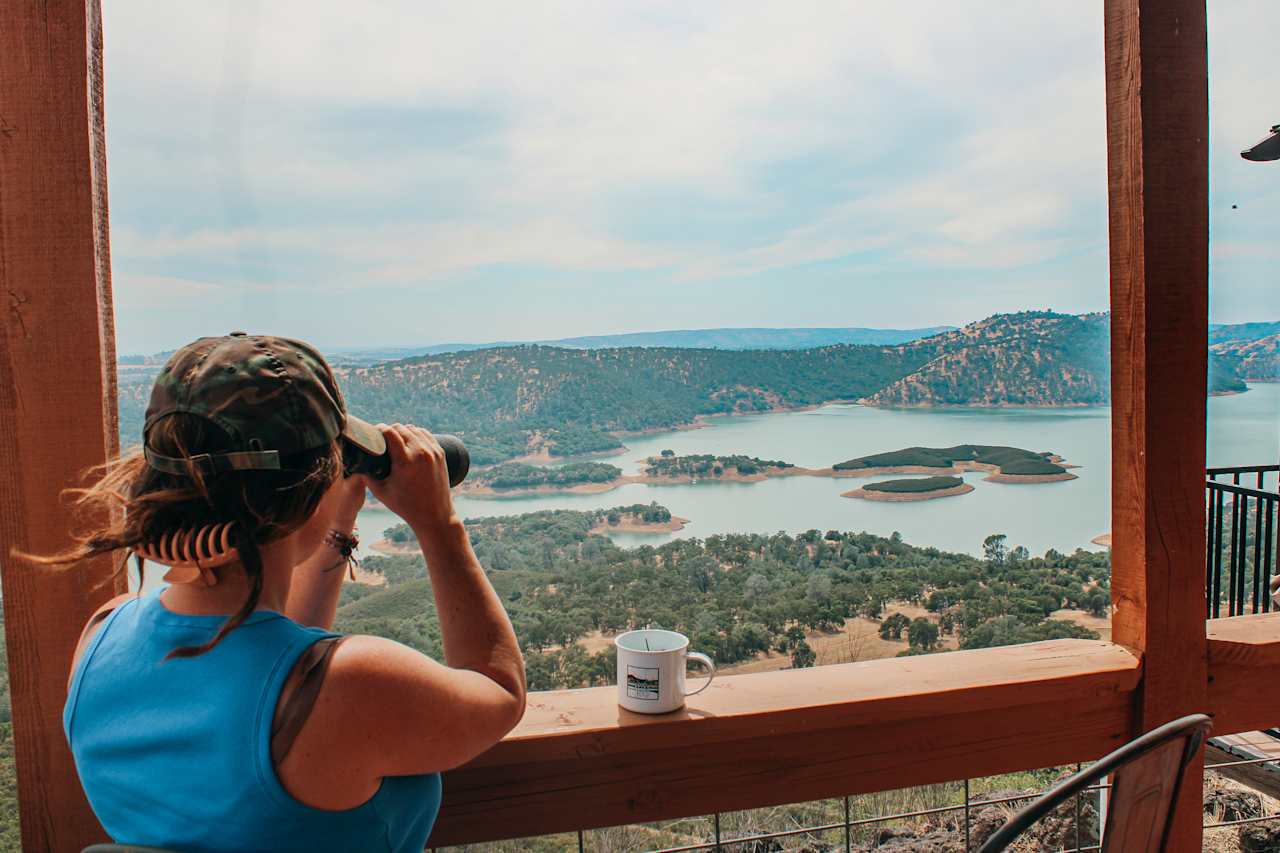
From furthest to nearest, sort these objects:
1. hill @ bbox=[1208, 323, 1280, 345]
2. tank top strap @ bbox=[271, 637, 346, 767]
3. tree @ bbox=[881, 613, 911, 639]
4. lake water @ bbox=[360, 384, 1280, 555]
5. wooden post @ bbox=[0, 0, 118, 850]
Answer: hill @ bbox=[1208, 323, 1280, 345] → lake water @ bbox=[360, 384, 1280, 555] → tree @ bbox=[881, 613, 911, 639] → wooden post @ bbox=[0, 0, 118, 850] → tank top strap @ bbox=[271, 637, 346, 767]

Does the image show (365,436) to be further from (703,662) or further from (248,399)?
(703,662)

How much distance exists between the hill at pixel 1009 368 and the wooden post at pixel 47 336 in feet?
5.57

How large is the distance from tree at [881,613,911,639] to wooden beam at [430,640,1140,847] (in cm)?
20

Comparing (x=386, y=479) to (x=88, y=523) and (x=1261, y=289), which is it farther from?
(x=1261, y=289)

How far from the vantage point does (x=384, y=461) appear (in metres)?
0.89

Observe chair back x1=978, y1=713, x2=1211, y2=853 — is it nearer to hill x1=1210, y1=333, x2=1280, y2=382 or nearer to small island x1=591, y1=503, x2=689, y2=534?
small island x1=591, y1=503, x2=689, y2=534

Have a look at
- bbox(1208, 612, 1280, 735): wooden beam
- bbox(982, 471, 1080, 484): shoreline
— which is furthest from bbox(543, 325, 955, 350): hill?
bbox(1208, 612, 1280, 735): wooden beam

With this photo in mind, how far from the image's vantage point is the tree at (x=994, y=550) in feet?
6.43

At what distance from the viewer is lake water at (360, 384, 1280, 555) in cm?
190

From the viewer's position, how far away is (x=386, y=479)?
903 millimetres

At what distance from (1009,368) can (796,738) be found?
127 centimetres

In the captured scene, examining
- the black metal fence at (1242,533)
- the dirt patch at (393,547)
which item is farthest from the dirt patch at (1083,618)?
the black metal fence at (1242,533)

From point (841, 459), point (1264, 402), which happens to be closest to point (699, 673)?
point (841, 459)

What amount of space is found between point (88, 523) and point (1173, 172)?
185 cm
